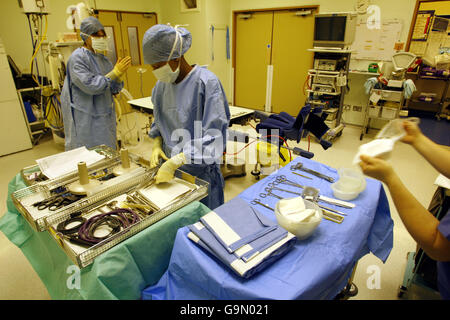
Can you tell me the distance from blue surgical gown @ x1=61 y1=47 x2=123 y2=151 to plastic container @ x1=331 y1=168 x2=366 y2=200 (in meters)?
2.01

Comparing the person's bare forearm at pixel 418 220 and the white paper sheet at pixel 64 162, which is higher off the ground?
the person's bare forearm at pixel 418 220

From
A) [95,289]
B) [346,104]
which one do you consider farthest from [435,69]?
[95,289]

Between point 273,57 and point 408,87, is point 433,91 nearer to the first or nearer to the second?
point 408,87

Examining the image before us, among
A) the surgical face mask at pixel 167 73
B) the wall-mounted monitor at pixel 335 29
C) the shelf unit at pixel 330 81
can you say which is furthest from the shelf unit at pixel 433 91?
the surgical face mask at pixel 167 73

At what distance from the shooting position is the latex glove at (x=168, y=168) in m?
1.37

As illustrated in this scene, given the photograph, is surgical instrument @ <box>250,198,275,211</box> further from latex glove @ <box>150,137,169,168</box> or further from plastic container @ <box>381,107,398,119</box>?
plastic container @ <box>381,107,398,119</box>

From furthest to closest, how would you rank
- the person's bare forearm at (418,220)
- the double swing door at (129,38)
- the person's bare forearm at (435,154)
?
the double swing door at (129,38) → the person's bare forearm at (435,154) → the person's bare forearm at (418,220)

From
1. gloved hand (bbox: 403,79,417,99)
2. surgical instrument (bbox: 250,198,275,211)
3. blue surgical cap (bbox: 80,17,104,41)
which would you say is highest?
blue surgical cap (bbox: 80,17,104,41)

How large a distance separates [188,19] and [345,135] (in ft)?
12.1

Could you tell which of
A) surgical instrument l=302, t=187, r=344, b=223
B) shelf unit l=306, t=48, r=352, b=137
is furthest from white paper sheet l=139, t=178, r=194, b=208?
shelf unit l=306, t=48, r=352, b=137

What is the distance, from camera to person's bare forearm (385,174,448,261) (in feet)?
2.87

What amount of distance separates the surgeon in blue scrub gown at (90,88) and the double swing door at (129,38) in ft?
8.24

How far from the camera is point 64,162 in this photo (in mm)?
1585

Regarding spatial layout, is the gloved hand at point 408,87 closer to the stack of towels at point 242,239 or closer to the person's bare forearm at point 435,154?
the person's bare forearm at point 435,154
